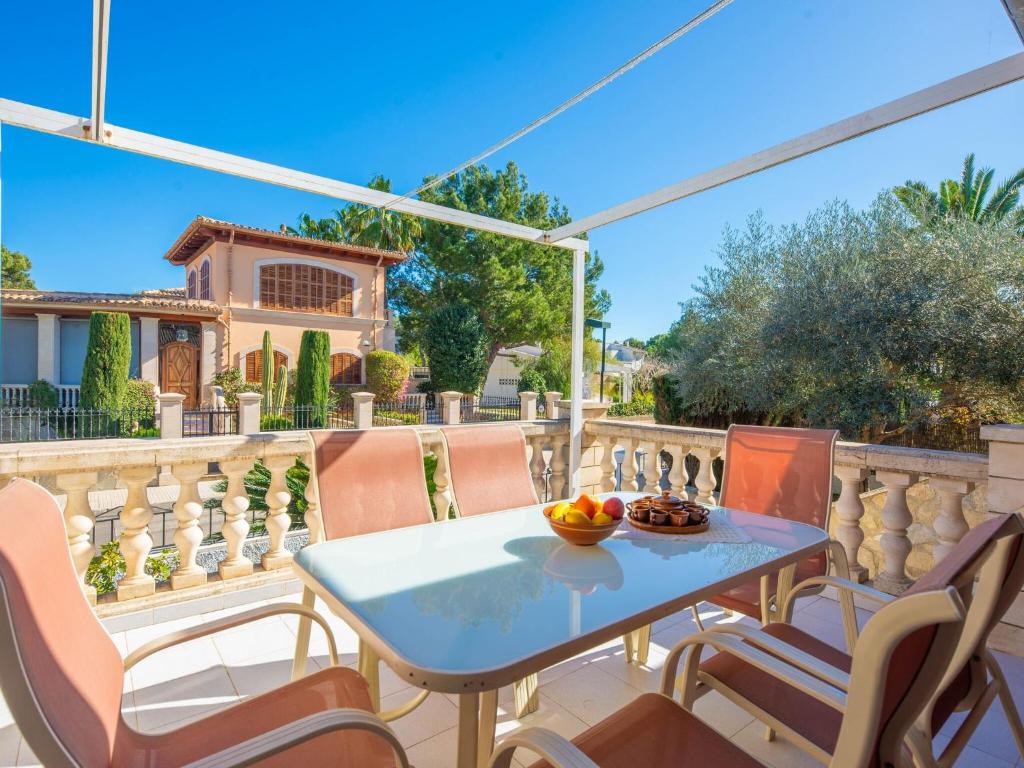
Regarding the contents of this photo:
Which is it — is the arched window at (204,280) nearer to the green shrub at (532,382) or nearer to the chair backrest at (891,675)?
the green shrub at (532,382)

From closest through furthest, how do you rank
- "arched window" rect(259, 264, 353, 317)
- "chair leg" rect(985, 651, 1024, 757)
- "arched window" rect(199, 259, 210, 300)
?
"chair leg" rect(985, 651, 1024, 757) → "arched window" rect(199, 259, 210, 300) → "arched window" rect(259, 264, 353, 317)

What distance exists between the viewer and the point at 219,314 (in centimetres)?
1404

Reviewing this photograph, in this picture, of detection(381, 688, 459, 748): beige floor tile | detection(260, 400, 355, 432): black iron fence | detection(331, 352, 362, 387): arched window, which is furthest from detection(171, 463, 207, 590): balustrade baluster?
detection(331, 352, 362, 387): arched window

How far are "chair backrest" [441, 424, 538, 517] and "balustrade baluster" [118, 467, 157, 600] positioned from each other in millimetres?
1291

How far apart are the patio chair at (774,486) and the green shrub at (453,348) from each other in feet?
48.1

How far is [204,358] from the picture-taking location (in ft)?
46.0

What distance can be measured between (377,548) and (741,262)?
26.7 feet

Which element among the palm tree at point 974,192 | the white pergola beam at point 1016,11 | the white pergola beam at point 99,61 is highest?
the palm tree at point 974,192

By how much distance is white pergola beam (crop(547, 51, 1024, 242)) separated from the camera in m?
1.92

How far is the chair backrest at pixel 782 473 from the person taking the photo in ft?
7.00

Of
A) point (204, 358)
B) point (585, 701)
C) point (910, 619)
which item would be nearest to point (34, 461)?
point (585, 701)

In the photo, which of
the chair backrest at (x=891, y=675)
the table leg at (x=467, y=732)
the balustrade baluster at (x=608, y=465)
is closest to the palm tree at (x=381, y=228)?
the balustrade baluster at (x=608, y=465)

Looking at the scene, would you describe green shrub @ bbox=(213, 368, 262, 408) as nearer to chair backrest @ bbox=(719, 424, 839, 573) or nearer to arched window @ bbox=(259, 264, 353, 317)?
arched window @ bbox=(259, 264, 353, 317)

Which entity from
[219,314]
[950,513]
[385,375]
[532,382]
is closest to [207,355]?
[219,314]
